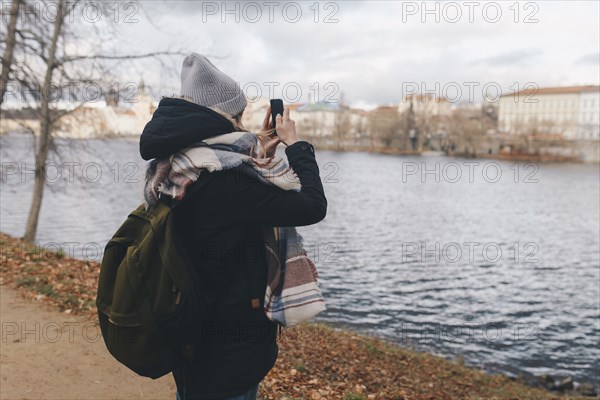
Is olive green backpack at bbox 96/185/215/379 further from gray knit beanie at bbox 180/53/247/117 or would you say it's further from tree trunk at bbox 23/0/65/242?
tree trunk at bbox 23/0/65/242

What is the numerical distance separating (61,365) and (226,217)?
4132mm

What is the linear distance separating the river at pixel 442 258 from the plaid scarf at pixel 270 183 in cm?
47

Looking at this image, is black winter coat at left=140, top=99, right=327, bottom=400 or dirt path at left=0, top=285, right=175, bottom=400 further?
dirt path at left=0, top=285, right=175, bottom=400

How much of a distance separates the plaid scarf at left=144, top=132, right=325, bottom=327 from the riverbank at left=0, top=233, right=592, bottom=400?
3.01 metres

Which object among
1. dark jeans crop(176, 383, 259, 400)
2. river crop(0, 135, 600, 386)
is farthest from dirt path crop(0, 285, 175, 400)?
dark jeans crop(176, 383, 259, 400)

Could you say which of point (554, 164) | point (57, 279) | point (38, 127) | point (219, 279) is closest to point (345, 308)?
point (57, 279)

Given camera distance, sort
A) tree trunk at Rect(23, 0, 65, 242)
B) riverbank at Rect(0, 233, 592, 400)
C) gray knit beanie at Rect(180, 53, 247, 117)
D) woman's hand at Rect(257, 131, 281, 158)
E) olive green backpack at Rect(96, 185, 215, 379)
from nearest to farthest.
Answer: olive green backpack at Rect(96, 185, 215, 379)
gray knit beanie at Rect(180, 53, 247, 117)
woman's hand at Rect(257, 131, 281, 158)
riverbank at Rect(0, 233, 592, 400)
tree trunk at Rect(23, 0, 65, 242)

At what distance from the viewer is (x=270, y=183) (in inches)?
82.0

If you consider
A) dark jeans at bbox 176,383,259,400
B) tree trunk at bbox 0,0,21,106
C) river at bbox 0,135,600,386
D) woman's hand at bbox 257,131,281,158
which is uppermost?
tree trunk at bbox 0,0,21,106

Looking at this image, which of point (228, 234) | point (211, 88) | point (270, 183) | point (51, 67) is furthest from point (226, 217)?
point (51, 67)

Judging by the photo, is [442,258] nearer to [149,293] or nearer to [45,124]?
[45,124]

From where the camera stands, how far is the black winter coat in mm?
2047

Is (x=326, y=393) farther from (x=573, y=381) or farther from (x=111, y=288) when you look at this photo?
(x=573, y=381)

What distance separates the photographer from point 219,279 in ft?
7.13
